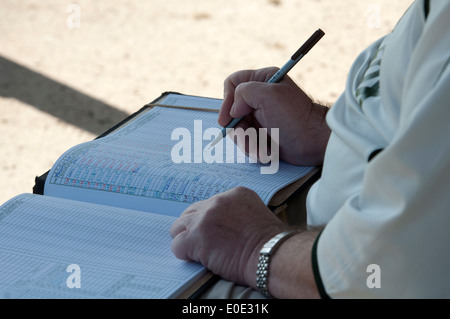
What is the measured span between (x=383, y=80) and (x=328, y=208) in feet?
0.75

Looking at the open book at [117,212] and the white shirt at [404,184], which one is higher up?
the white shirt at [404,184]

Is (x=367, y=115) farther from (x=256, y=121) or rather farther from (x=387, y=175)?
(x=256, y=121)

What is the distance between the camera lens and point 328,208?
102cm

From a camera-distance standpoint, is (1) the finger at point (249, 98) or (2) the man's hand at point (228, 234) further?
(1) the finger at point (249, 98)

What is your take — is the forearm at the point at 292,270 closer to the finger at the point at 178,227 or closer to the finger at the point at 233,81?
the finger at the point at 178,227

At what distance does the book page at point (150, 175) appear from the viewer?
1.21 m

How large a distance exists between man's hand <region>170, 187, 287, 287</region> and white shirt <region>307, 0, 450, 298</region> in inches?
5.2

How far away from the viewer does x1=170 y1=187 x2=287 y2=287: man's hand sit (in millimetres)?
976

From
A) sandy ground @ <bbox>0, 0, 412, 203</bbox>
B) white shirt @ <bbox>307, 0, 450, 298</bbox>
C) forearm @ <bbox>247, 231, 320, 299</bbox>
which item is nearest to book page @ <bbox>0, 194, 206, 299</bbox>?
forearm @ <bbox>247, 231, 320, 299</bbox>

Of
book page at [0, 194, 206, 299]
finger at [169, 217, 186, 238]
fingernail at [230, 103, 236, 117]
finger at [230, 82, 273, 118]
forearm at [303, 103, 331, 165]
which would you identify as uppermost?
finger at [230, 82, 273, 118]

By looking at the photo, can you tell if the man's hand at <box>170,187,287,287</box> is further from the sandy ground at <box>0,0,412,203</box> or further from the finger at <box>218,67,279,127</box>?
the sandy ground at <box>0,0,412,203</box>

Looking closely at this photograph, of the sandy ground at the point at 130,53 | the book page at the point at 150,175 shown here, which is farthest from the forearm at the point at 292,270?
the sandy ground at the point at 130,53

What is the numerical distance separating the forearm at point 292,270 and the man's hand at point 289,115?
1.26ft

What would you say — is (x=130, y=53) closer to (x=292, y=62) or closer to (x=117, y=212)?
(x=292, y=62)
